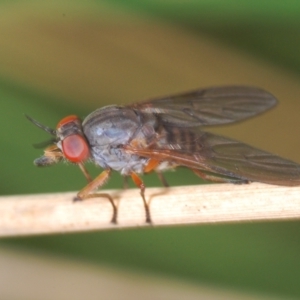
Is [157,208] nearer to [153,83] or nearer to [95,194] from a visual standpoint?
[95,194]

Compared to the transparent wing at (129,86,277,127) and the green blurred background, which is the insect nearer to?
the transparent wing at (129,86,277,127)

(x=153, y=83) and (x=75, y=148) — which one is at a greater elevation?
(x=153, y=83)

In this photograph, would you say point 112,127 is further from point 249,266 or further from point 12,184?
point 249,266

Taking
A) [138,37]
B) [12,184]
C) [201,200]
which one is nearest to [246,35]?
[138,37]


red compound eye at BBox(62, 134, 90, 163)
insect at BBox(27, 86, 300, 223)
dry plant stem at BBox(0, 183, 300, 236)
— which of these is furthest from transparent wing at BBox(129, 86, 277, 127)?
dry plant stem at BBox(0, 183, 300, 236)

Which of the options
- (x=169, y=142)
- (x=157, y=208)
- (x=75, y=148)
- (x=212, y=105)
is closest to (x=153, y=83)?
(x=212, y=105)

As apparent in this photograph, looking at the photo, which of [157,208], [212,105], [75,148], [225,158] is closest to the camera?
[157,208]

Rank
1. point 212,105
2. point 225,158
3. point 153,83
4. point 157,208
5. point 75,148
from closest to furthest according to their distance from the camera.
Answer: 1. point 157,208
2. point 225,158
3. point 75,148
4. point 212,105
5. point 153,83

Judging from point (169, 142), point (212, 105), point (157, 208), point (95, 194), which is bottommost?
point (157, 208)
